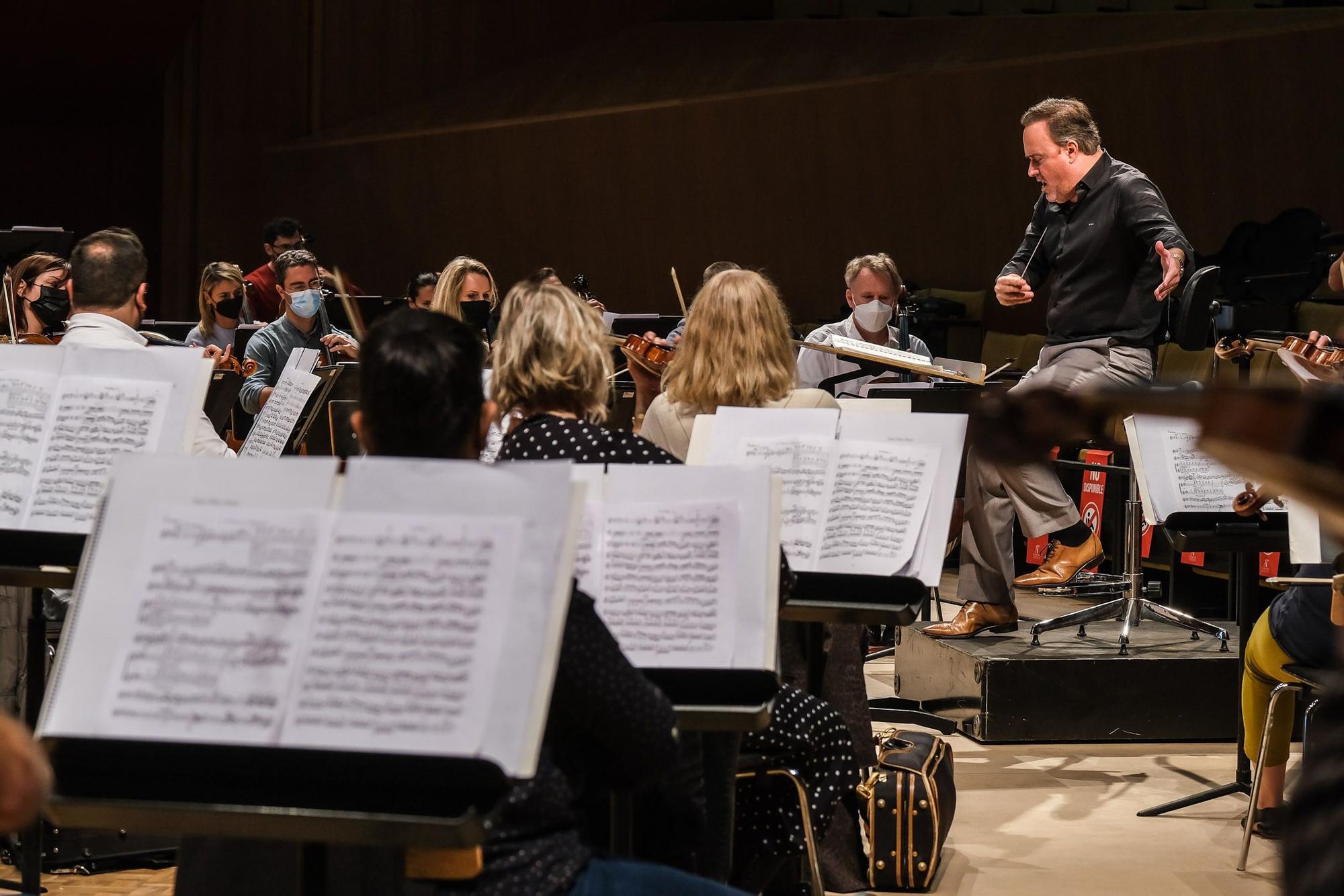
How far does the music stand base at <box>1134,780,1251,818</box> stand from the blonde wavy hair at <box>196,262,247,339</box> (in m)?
5.43

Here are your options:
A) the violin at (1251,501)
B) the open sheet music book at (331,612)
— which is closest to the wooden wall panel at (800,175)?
the violin at (1251,501)

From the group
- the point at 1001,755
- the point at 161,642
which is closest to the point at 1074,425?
the point at 161,642

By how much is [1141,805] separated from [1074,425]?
405 cm

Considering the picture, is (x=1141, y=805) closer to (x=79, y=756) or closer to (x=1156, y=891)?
(x=1156, y=891)

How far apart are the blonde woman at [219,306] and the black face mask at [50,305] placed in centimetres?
256

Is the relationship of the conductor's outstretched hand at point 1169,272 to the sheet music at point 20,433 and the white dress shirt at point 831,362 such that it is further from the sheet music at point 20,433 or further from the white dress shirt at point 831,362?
the sheet music at point 20,433

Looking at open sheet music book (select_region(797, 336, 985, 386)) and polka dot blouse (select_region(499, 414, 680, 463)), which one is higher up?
open sheet music book (select_region(797, 336, 985, 386))

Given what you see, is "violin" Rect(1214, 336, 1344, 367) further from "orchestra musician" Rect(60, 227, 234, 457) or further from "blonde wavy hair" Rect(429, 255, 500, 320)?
"blonde wavy hair" Rect(429, 255, 500, 320)

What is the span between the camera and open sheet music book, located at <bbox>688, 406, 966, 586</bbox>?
3201 millimetres

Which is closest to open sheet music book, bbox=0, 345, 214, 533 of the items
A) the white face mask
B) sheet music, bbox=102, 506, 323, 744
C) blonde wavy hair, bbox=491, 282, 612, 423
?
blonde wavy hair, bbox=491, 282, 612, 423

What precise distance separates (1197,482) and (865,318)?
294cm

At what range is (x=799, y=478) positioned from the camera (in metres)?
3.22

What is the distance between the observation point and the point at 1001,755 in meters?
4.85

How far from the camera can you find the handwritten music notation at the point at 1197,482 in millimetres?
4129
